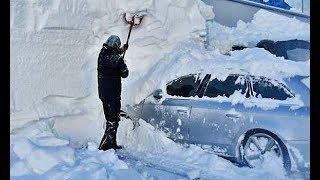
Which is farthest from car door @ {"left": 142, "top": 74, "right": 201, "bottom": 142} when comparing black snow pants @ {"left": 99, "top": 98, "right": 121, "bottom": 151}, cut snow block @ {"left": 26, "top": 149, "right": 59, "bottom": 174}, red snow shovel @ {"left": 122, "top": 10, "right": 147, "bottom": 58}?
cut snow block @ {"left": 26, "top": 149, "right": 59, "bottom": 174}

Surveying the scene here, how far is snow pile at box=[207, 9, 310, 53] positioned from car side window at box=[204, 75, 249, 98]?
35 cm

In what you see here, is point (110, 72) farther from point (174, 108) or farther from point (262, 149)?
point (262, 149)

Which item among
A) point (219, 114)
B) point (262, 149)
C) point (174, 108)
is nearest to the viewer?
point (262, 149)

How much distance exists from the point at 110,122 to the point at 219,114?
949 mm

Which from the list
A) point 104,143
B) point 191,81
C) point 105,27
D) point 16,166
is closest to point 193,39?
point 191,81

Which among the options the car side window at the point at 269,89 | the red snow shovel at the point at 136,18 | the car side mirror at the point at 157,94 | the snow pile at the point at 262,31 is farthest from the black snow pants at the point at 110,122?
the car side window at the point at 269,89

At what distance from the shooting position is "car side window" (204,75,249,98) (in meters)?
3.93

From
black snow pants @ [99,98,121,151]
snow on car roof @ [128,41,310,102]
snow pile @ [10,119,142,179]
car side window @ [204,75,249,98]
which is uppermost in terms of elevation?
snow on car roof @ [128,41,310,102]

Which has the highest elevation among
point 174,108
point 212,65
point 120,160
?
point 212,65

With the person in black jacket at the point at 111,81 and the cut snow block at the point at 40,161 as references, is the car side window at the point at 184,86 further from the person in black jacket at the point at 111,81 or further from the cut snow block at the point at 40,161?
the cut snow block at the point at 40,161

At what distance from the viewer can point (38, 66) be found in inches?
167

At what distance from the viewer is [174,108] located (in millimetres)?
4059

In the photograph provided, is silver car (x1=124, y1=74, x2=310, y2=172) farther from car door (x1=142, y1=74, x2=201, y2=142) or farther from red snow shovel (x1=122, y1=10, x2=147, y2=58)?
red snow shovel (x1=122, y1=10, x2=147, y2=58)

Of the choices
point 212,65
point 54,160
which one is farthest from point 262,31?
point 54,160
